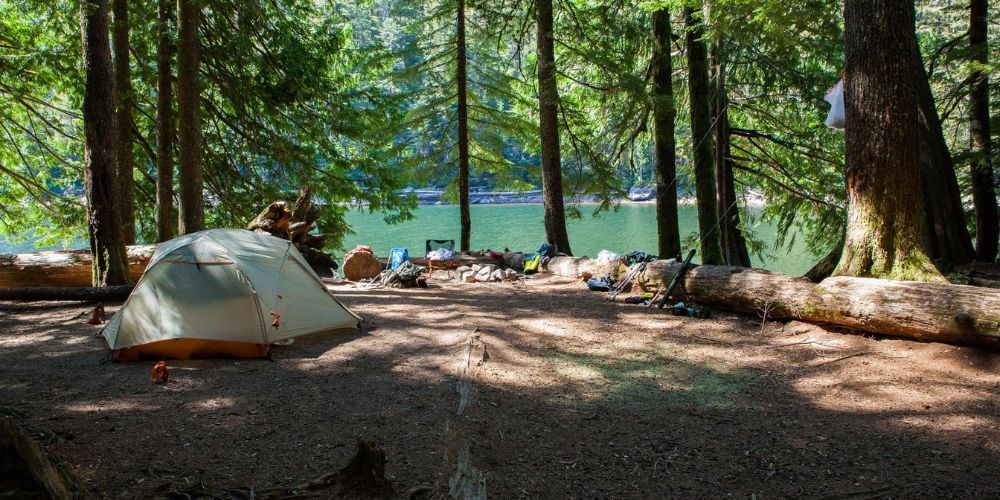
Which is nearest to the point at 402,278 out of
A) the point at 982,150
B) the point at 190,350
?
the point at 190,350

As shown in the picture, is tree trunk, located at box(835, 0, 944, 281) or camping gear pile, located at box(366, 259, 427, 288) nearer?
tree trunk, located at box(835, 0, 944, 281)

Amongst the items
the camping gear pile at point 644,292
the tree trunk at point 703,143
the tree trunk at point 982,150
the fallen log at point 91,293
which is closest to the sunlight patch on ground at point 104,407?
the fallen log at point 91,293

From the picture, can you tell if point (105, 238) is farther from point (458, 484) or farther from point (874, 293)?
point (874, 293)

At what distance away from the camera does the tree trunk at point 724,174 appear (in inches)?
442

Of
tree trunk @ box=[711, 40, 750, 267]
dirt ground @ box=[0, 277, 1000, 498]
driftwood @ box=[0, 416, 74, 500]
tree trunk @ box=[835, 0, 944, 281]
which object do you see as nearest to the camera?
driftwood @ box=[0, 416, 74, 500]

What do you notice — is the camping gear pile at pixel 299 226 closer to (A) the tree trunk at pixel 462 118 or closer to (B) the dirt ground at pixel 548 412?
(B) the dirt ground at pixel 548 412

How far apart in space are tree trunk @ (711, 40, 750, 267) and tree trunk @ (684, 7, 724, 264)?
0.51ft

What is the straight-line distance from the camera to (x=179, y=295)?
6.12 metres

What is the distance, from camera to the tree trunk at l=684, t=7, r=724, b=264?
11.3 meters

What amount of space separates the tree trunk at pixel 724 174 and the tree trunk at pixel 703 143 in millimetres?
155

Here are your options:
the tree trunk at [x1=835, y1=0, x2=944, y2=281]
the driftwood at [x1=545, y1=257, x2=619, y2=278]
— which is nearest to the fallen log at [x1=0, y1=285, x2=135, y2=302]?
the driftwood at [x1=545, y1=257, x2=619, y2=278]

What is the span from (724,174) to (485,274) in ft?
16.2

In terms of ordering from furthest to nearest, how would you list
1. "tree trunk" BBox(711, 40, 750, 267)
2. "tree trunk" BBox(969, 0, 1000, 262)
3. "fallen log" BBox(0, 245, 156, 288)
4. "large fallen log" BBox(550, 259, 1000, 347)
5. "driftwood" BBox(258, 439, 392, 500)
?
"tree trunk" BBox(711, 40, 750, 267) < "fallen log" BBox(0, 245, 156, 288) < "tree trunk" BBox(969, 0, 1000, 262) < "large fallen log" BBox(550, 259, 1000, 347) < "driftwood" BBox(258, 439, 392, 500)

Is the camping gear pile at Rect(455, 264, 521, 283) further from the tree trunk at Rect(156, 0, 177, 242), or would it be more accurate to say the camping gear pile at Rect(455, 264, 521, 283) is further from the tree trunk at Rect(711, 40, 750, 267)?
the tree trunk at Rect(156, 0, 177, 242)
